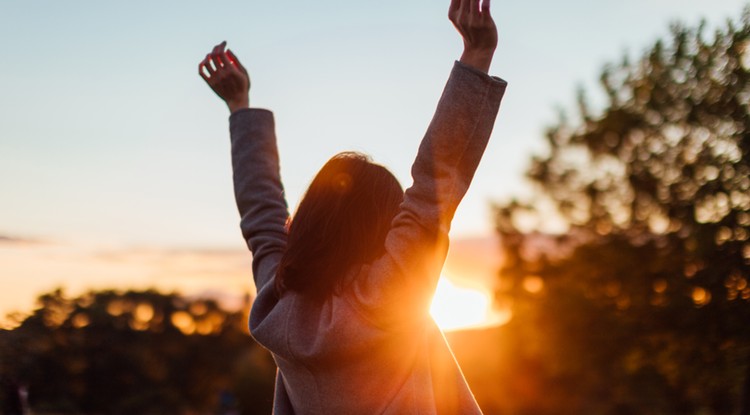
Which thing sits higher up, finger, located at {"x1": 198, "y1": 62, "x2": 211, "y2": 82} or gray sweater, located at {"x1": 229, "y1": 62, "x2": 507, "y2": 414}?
finger, located at {"x1": 198, "y1": 62, "x2": 211, "y2": 82}

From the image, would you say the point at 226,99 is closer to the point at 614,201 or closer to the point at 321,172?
the point at 321,172

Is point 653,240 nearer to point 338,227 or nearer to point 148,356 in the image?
point 338,227

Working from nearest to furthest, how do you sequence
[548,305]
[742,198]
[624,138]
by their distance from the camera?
[742,198] → [624,138] → [548,305]

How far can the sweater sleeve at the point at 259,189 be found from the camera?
84.6 inches

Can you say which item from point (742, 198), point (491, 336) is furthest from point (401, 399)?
→ point (491, 336)

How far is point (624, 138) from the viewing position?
23.3m

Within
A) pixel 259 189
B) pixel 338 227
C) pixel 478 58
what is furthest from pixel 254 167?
pixel 478 58

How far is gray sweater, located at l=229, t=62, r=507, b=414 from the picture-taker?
166cm

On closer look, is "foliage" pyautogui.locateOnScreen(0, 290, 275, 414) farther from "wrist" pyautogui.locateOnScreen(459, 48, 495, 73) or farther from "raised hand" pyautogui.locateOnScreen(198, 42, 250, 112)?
"wrist" pyautogui.locateOnScreen(459, 48, 495, 73)

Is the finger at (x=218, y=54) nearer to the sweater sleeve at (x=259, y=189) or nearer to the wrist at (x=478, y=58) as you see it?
the sweater sleeve at (x=259, y=189)

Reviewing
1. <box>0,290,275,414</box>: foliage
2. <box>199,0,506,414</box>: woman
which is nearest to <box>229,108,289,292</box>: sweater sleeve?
<box>199,0,506,414</box>: woman

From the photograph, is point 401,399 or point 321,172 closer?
point 401,399

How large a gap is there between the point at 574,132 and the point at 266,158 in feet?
86.8

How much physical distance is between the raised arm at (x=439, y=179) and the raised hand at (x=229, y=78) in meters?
0.97
